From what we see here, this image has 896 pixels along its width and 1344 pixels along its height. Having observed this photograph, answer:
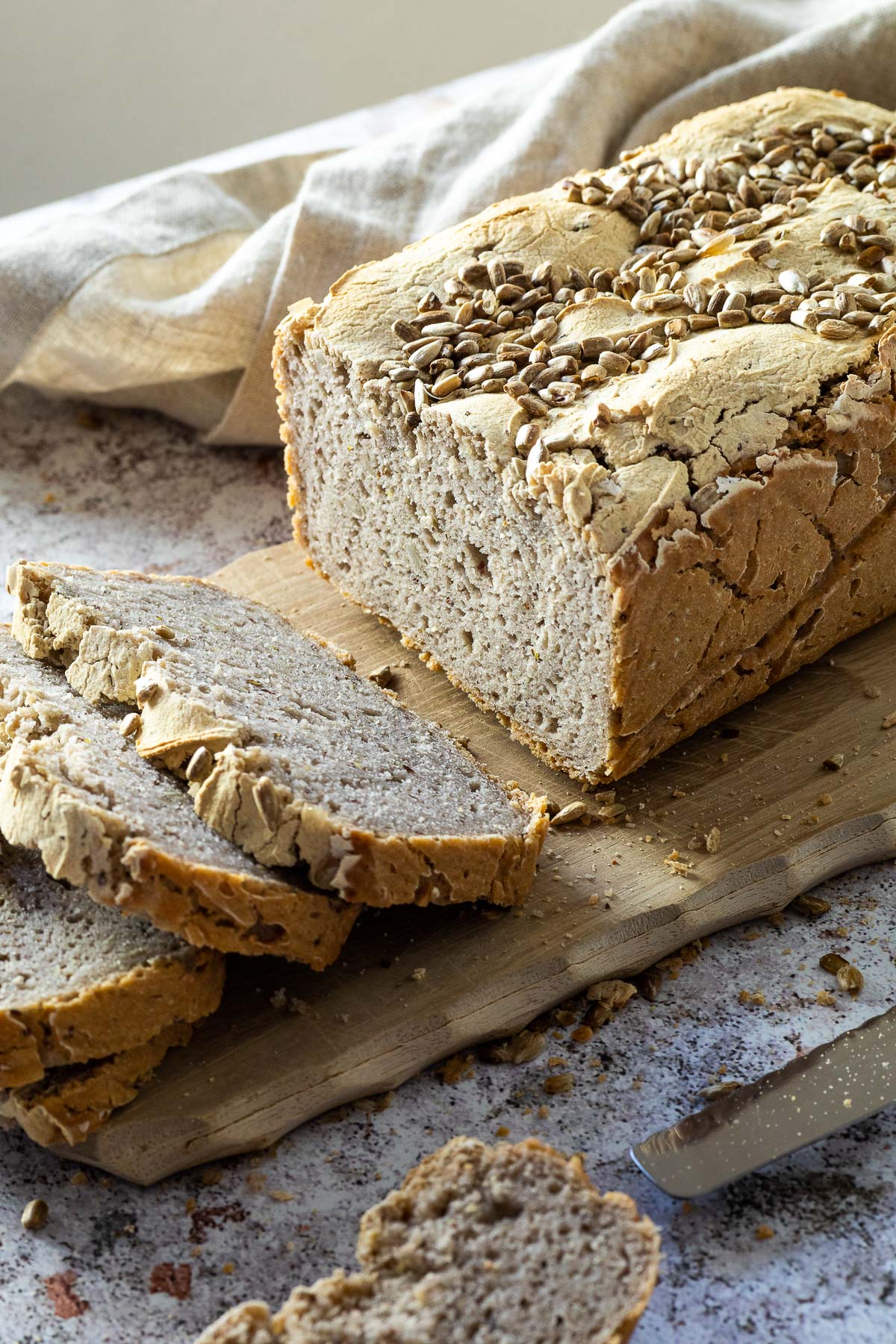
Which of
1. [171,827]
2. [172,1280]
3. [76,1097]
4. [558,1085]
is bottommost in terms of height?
[558,1085]

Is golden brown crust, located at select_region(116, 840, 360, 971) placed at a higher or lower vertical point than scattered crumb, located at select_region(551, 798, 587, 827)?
higher

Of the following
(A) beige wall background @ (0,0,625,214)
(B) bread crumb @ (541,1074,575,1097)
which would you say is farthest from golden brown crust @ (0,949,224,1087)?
(A) beige wall background @ (0,0,625,214)

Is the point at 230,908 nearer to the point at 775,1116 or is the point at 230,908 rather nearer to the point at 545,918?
the point at 545,918

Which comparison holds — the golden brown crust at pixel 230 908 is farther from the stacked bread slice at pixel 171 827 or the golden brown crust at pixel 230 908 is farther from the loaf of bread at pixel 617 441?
the loaf of bread at pixel 617 441

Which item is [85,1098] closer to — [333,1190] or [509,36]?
[333,1190]

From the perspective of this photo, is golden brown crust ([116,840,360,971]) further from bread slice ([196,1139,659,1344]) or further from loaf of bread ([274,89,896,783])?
loaf of bread ([274,89,896,783])

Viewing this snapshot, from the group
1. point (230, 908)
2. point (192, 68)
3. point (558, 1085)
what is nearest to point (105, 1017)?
point (230, 908)

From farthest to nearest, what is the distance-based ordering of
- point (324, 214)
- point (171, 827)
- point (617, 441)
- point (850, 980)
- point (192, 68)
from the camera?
1. point (192, 68)
2. point (324, 214)
3. point (617, 441)
4. point (850, 980)
5. point (171, 827)
